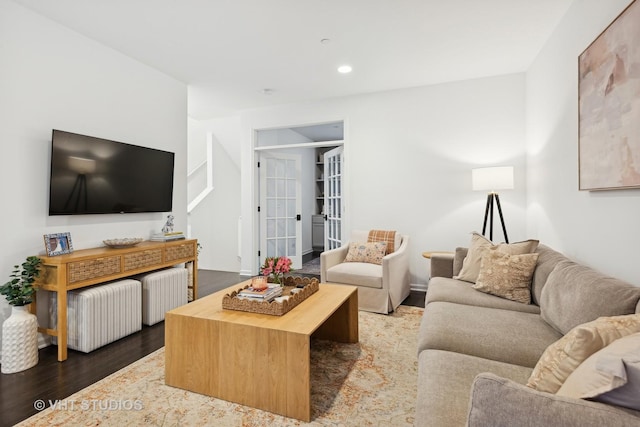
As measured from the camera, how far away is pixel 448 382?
123 cm

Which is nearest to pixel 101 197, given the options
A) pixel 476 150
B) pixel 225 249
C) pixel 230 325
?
pixel 230 325

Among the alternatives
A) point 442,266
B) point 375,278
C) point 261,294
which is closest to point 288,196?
point 375,278

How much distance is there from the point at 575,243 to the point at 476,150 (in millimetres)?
1825

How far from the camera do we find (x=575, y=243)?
231 centimetres

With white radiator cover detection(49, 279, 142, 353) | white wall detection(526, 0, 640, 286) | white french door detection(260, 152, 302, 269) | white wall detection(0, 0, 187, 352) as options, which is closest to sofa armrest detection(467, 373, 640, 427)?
white wall detection(526, 0, 640, 286)

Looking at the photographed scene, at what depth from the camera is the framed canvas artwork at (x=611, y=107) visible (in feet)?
5.16

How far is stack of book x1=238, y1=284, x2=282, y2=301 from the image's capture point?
201cm

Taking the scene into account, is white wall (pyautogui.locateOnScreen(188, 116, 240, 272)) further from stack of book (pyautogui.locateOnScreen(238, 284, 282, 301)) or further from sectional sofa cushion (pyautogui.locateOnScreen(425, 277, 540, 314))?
sectional sofa cushion (pyautogui.locateOnScreen(425, 277, 540, 314))

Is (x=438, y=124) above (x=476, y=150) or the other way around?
above

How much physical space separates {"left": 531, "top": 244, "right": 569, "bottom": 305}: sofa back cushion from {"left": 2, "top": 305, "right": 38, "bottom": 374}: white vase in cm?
341

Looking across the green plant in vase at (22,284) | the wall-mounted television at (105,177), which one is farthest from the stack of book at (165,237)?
the green plant in vase at (22,284)

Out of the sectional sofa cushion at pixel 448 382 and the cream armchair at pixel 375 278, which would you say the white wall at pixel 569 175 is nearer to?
the sectional sofa cushion at pixel 448 382

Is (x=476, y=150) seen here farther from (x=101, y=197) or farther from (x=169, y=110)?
(x=101, y=197)

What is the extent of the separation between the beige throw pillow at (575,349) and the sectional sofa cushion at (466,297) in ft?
3.75
